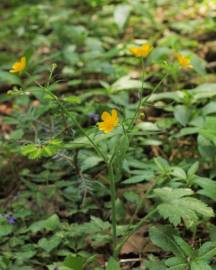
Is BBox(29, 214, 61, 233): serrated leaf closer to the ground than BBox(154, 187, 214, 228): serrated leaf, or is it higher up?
closer to the ground

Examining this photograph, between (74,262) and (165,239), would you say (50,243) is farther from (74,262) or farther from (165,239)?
(165,239)

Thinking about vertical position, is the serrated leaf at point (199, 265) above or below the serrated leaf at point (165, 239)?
above

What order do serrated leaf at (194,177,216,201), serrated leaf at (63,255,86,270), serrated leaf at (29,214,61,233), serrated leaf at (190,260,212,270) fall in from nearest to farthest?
1. serrated leaf at (190,260,212,270)
2. serrated leaf at (63,255,86,270)
3. serrated leaf at (194,177,216,201)
4. serrated leaf at (29,214,61,233)

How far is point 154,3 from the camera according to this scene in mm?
4070

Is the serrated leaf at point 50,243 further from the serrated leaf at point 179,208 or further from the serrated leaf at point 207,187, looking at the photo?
the serrated leaf at point 207,187

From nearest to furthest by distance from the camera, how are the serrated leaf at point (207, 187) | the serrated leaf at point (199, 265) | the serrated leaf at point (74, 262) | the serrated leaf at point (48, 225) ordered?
the serrated leaf at point (199, 265) < the serrated leaf at point (74, 262) < the serrated leaf at point (207, 187) < the serrated leaf at point (48, 225)

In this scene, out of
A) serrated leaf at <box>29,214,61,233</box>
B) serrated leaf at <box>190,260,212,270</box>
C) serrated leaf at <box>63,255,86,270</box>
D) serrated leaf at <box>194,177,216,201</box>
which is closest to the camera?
serrated leaf at <box>190,260,212,270</box>

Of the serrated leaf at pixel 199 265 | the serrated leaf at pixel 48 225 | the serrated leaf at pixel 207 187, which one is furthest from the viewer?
the serrated leaf at pixel 48 225

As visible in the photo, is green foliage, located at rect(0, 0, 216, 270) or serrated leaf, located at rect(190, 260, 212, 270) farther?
green foliage, located at rect(0, 0, 216, 270)

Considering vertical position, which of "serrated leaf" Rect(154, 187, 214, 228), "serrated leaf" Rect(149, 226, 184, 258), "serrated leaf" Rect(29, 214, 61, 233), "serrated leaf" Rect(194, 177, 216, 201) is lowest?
"serrated leaf" Rect(29, 214, 61, 233)

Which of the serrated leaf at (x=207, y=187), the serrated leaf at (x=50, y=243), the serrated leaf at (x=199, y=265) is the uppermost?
the serrated leaf at (x=207, y=187)

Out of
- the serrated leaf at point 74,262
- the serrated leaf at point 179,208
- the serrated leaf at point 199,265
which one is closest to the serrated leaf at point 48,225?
the serrated leaf at point 74,262

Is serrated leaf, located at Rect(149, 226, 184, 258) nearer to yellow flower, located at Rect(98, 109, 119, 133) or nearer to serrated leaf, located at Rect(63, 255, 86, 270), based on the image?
serrated leaf, located at Rect(63, 255, 86, 270)

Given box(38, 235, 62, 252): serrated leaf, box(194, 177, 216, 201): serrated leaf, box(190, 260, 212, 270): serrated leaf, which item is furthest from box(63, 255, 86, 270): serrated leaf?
box(194, 177, 216, 201): serrated leaf
